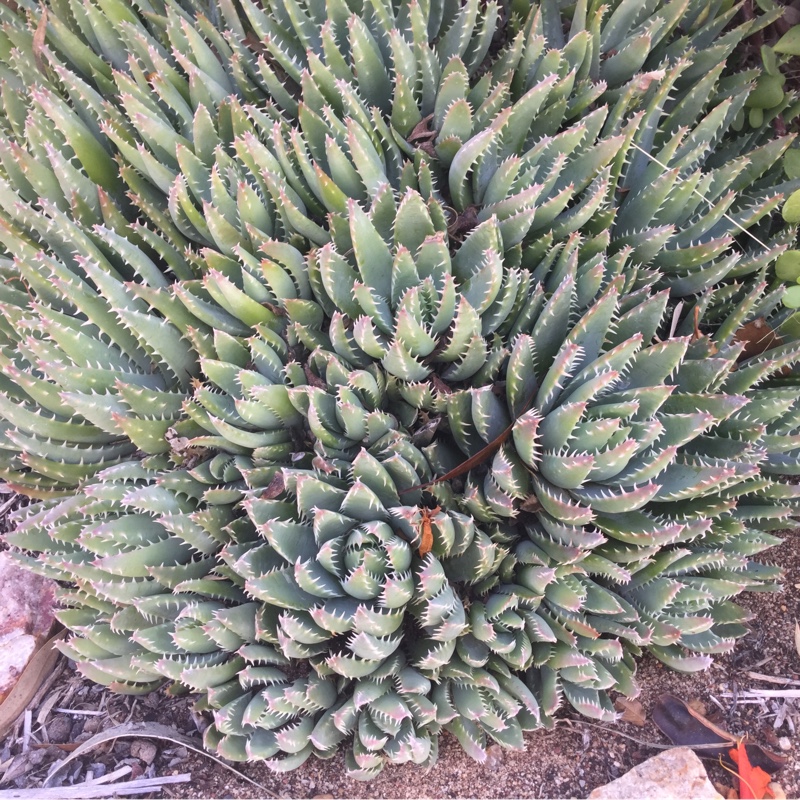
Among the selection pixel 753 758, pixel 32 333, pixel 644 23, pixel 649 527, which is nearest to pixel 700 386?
pixel 649 527

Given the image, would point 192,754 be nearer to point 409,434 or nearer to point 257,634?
point 257,634

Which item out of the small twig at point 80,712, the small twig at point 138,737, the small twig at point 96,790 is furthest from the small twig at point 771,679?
the small twig at point 80,712

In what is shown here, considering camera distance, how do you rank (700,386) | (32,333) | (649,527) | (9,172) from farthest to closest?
(9,172) → (32,333) → (700,386) → (649,527)

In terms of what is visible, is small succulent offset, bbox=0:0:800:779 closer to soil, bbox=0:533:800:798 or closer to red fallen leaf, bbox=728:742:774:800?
soil, bbox=0:533:800:798

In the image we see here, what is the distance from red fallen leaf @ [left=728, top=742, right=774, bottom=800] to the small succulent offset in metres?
Answer: 0.25

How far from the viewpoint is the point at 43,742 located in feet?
6.69

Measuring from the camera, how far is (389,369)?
71.1 inches

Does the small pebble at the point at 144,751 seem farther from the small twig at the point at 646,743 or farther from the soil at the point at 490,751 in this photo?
the small twig at the point at 646,743

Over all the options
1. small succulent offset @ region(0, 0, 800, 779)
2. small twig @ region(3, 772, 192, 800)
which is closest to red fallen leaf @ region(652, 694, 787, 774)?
small succulent offset @ region(0, 0, 800, 779)

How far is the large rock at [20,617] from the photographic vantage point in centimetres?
208

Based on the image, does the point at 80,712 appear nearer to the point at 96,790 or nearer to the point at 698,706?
the point at 96,790

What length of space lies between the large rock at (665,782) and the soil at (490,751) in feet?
0.25

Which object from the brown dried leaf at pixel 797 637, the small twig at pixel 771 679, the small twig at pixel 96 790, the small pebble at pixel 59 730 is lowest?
the small pebble at pixel 59 730

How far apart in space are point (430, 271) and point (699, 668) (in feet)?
3.98
